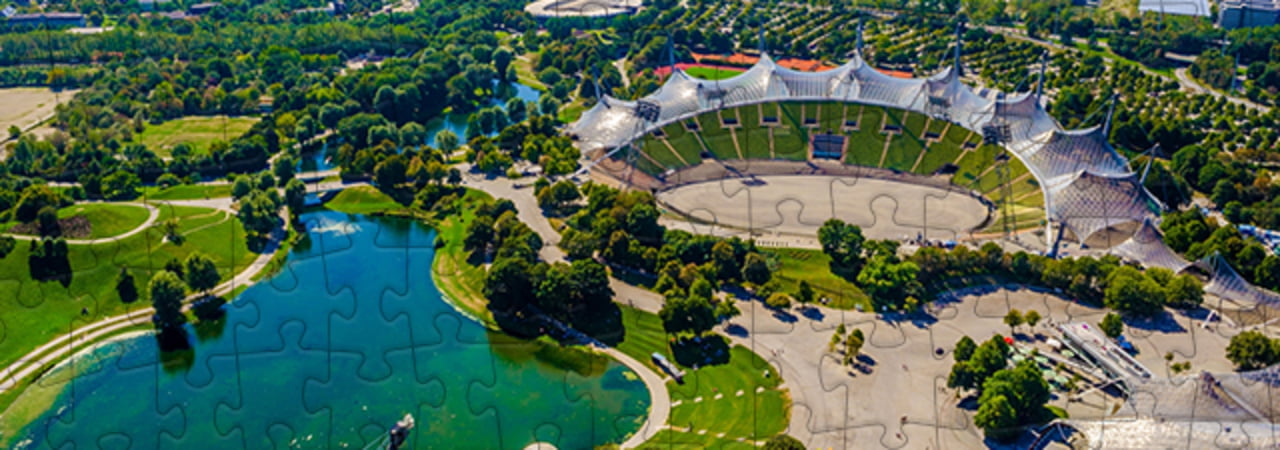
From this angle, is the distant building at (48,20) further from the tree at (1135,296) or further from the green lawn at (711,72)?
the tree at (1135,296)

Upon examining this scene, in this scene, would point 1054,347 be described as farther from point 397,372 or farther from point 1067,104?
point 1067,104

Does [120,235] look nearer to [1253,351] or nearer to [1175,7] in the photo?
[1253,351]

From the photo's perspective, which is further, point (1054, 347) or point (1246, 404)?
point (1054, 347)

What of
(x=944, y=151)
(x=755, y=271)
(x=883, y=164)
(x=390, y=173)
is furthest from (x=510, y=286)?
(x=944, y=151)

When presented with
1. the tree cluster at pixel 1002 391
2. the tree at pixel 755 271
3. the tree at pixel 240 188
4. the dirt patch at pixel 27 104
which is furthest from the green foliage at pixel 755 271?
the dirt patch at pixel 27 104

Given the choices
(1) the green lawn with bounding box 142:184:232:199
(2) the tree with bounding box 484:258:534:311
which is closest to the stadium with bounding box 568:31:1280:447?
(2) the tree with bounding box 484:258:534:311

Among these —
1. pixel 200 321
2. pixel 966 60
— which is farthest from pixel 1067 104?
pixel 200 321
